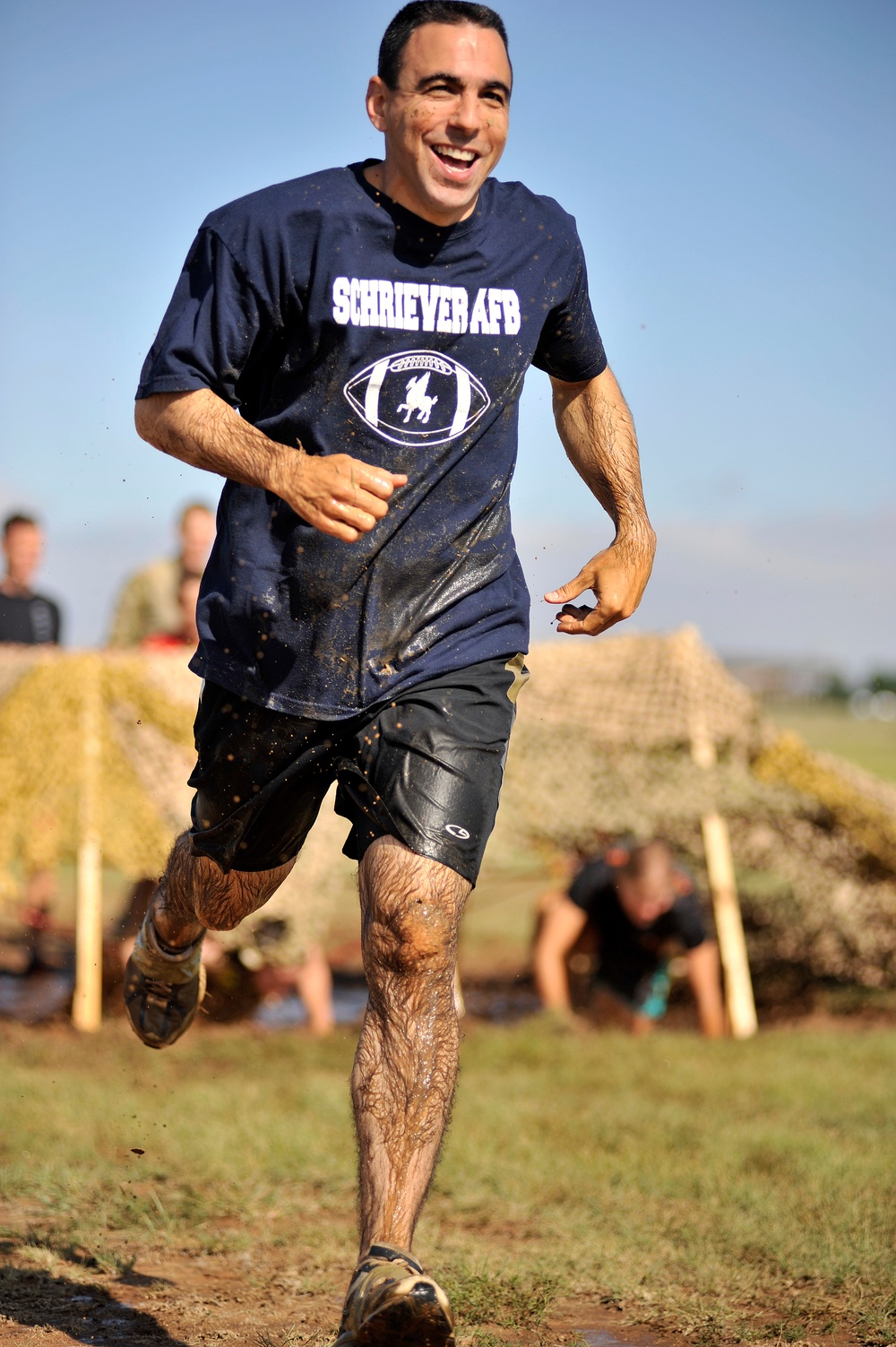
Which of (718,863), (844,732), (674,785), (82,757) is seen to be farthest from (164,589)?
(844,732)

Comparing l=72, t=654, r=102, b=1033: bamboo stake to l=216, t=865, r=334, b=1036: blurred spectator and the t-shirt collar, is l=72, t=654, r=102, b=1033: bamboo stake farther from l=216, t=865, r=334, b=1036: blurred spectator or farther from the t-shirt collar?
the t-shirt collar

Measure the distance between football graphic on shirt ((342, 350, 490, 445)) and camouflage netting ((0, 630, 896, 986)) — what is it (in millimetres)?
4602

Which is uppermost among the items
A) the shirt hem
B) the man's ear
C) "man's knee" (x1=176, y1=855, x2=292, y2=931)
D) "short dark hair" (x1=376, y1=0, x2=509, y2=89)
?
"short dark hair" (x1=376, y1=0, x2=509, y2=89)

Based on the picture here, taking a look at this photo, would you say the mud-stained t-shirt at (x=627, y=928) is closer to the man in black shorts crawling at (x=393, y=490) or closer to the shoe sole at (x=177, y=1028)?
the shoe sole at (x=177, y=1028)

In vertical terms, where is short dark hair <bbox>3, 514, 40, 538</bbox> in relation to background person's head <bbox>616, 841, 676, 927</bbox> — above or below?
above

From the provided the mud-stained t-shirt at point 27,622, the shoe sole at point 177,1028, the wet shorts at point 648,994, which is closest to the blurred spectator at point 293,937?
the wet shorts at point 648,994

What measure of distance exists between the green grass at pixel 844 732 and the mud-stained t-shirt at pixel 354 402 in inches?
960

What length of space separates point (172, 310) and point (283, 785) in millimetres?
1094

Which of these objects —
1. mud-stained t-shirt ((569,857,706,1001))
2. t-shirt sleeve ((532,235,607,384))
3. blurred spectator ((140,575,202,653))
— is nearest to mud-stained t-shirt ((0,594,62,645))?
blurred spectator ((140,575,202,653))

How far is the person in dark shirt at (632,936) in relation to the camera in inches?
321

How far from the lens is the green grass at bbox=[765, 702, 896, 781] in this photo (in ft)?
124

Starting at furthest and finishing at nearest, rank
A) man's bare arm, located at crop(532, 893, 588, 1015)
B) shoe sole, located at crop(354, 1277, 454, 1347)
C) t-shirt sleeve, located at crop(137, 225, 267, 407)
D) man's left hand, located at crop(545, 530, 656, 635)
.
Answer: man's bare arm, located at crop(532, 893, 588, 1015), man's left hand, located at crop(545, 530, 656, 635), t-shirt sleeve, located at crop(137, 225, 267, 407), shoe sole, located at crop(354, 1277, 454, 1347)

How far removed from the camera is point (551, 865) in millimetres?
9102

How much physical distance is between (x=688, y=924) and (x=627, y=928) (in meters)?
0.39
